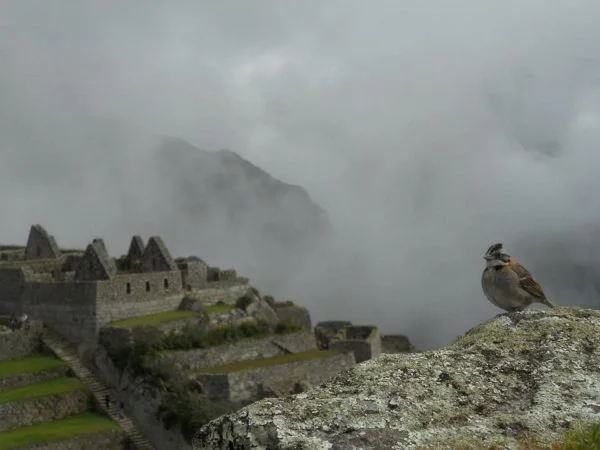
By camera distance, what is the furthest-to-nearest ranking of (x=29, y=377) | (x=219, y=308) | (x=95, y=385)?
(x=219, y=308) → (x=95, y=385) → (x=29, y=377)

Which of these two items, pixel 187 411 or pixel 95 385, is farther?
pixel 95 385

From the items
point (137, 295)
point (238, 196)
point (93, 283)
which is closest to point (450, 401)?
point (93, 283)

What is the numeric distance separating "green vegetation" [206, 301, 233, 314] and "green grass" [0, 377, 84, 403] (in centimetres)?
606

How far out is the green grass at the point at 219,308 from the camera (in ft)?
106

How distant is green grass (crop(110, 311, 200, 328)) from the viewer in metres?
29.7

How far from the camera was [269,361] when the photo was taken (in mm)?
29766

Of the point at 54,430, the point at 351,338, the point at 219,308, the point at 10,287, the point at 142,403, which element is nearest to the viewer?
the point at 54,430

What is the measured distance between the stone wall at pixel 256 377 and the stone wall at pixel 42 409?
382 centimetres

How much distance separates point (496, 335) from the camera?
22.8ft

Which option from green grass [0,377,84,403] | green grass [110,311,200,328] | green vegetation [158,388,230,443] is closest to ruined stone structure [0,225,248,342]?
green grass [110,311,200,328]

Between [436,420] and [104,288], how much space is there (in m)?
25.6

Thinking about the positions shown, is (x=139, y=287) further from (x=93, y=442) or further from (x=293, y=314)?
(x=93, y=442)

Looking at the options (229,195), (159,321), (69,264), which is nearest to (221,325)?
(159,321)

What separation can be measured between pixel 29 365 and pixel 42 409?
2.81 meters
